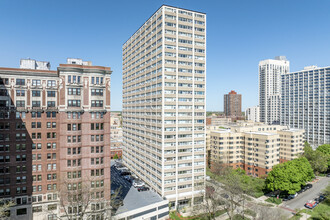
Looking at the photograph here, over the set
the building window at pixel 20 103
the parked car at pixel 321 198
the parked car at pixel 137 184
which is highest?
the building window at pixel 20 103

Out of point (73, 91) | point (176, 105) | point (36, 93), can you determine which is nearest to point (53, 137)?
point (36, 93)

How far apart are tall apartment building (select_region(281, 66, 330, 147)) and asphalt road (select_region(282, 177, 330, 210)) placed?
69951 millimetres

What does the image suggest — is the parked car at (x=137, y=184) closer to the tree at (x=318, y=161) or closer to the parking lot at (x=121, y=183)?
the parking lot at (x=121, y=183)

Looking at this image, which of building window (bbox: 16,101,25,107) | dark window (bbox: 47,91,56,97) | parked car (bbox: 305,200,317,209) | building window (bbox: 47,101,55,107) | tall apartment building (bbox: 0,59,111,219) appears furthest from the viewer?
parked car (bbox: 305,200,317,209)

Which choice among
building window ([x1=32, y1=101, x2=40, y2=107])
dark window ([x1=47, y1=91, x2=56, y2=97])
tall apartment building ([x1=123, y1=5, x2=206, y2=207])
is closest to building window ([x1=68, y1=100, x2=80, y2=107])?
dark window ([x1=47, y1=91, x2=56, y2=97])

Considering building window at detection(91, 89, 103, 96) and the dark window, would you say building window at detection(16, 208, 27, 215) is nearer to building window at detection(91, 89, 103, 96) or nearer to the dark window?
the dark window

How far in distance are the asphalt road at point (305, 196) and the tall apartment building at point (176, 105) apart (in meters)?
33.8

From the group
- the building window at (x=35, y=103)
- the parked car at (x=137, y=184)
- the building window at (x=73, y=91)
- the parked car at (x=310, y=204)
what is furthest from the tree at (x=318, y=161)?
the building window at (x=35, y=103)

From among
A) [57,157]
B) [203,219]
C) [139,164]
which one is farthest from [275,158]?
[57,157]

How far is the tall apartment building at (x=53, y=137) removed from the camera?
57719 mm

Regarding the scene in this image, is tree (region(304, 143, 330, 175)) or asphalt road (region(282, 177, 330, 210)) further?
tree (region(304, 143, 330, 175))

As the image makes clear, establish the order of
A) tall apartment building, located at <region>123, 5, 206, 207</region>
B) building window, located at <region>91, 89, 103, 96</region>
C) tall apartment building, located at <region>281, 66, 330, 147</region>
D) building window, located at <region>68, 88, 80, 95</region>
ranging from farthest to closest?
tall apartment building, located at <region>281, 66, 330, 147</region> → tall apartment building, located at <region>123, 5, 206, 207</region> → building window, located at <region>91, 89, 103, 96</region> → building window, located at <region>68, 88, 80, 95</region>

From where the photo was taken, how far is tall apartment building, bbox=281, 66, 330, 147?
15262 centimetres

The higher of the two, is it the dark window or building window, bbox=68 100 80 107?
the dark window
